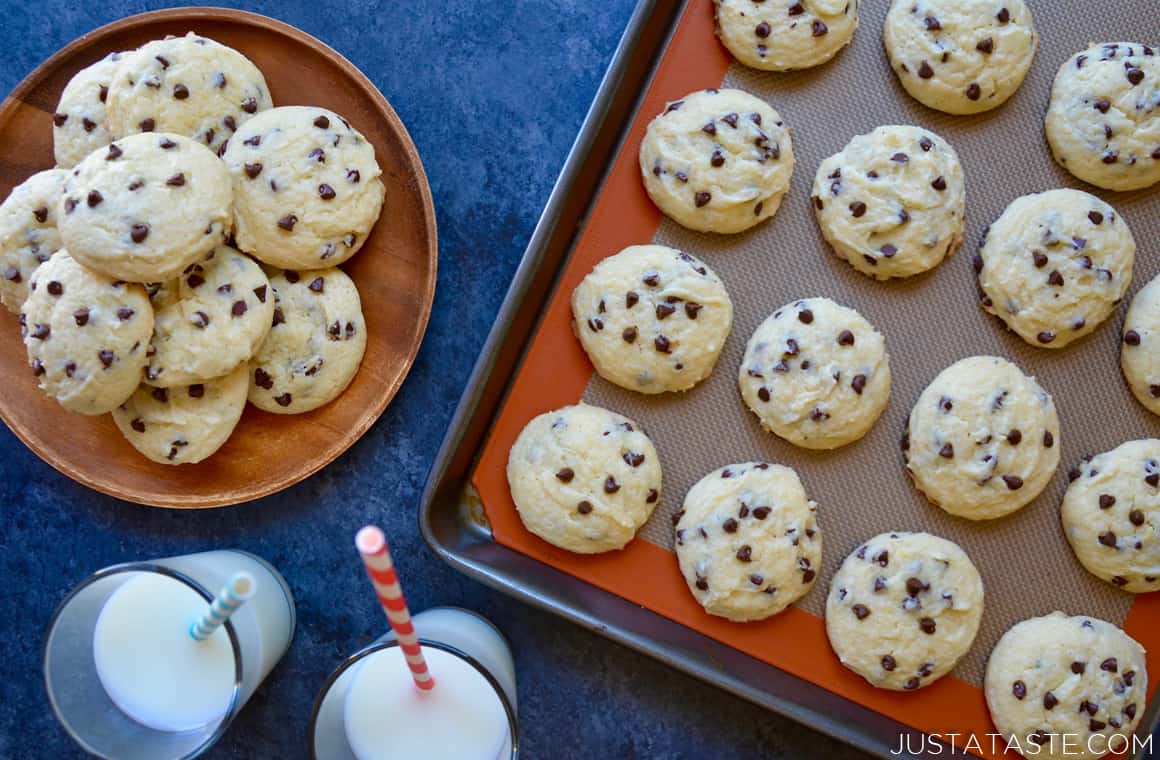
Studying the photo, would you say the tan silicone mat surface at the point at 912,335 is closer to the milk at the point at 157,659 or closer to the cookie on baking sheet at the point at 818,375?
the cookie on baking sheet at the point at 818,375

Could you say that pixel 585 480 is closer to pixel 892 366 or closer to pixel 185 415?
pixel 892 366

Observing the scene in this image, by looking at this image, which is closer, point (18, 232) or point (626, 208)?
point (18, 232)

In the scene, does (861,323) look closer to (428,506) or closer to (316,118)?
(428,506)

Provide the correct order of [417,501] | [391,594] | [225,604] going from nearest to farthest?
[391,594], [225,604], [417,501]

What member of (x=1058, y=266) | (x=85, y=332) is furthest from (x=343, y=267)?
(x=1058, y=266)

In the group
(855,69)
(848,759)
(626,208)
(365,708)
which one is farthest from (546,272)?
(848,759)
